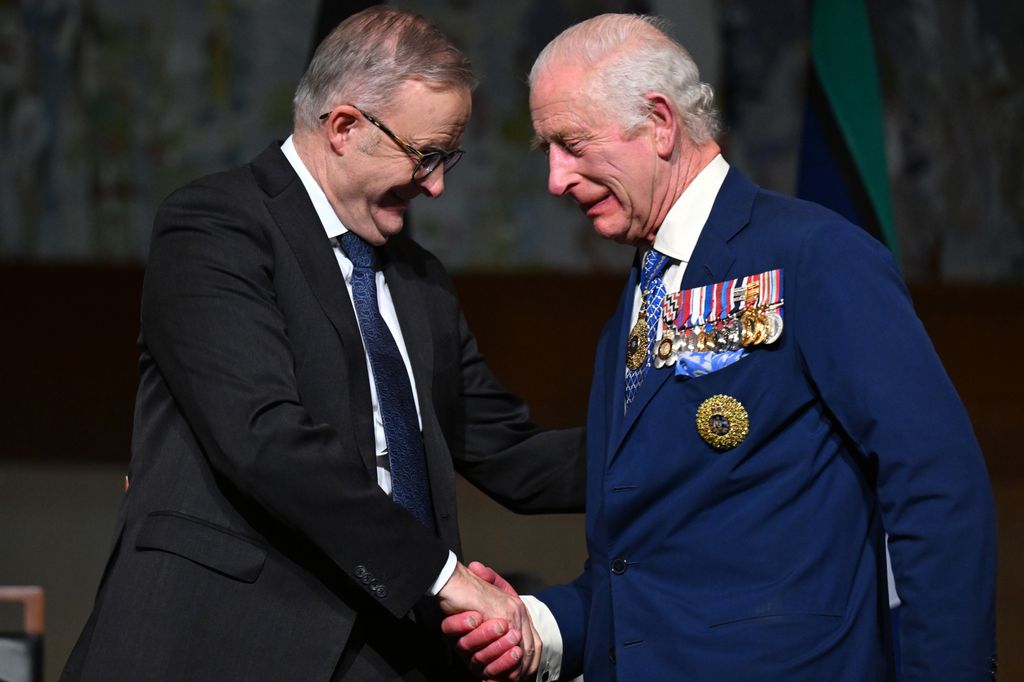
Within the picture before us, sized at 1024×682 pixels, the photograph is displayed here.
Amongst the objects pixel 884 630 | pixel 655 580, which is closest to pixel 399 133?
pixel 655 580

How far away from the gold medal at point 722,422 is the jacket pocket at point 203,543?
69 cm

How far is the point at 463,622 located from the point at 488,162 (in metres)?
4.76

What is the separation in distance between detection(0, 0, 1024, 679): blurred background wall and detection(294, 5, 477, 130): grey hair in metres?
4.26

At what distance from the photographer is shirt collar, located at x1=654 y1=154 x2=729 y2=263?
193cm

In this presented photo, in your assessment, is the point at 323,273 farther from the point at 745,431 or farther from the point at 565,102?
the point at 745,431

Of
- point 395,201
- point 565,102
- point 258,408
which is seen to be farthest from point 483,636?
point 565,102

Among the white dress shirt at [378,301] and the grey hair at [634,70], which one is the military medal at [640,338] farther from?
the white dress shirt at [378,301]

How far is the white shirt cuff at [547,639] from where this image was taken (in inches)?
87.6

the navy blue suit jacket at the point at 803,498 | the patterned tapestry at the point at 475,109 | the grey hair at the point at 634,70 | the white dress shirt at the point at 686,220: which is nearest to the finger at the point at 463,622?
the navy blue suit jacket at the point at 803,498

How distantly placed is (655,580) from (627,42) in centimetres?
78

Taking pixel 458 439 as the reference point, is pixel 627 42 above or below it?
above

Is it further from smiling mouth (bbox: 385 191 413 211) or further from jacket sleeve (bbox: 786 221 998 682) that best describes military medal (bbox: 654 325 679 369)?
smiling mouth (bbox: 385 191 413 211)

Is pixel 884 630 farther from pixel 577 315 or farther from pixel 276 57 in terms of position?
pixel 276 57

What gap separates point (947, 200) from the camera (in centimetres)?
672
